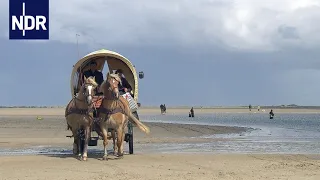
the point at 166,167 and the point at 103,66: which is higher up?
the point at 103,66

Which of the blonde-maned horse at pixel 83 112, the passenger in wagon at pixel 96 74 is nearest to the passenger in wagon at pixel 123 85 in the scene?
the passenger in wagon at pixel 96 74

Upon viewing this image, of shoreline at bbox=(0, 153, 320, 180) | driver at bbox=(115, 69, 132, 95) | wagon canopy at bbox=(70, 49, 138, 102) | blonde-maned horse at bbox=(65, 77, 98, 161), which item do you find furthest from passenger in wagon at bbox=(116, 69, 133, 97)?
shoreline at bbox=(0, 153, 320, 180)

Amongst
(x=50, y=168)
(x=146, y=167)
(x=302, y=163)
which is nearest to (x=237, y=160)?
(x=302, y=163)

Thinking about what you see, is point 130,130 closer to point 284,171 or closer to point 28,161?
point 28,161

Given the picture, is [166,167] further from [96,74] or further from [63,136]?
[63,136]

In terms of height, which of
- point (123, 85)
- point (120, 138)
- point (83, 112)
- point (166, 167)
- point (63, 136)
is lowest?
point (166, 167)

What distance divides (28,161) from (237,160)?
20.0ft

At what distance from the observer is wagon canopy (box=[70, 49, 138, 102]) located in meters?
19.5

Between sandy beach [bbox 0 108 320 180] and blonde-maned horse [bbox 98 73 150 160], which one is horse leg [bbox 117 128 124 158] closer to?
blonde-maned horse [bbox 98 73 150 160]

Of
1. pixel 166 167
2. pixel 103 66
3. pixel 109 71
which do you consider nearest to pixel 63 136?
pixel 103 66

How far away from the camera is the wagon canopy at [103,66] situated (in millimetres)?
19469

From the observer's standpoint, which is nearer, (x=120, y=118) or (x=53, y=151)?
(x=120, y=118)

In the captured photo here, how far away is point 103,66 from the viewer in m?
20.9

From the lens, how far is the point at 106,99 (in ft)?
57.0
